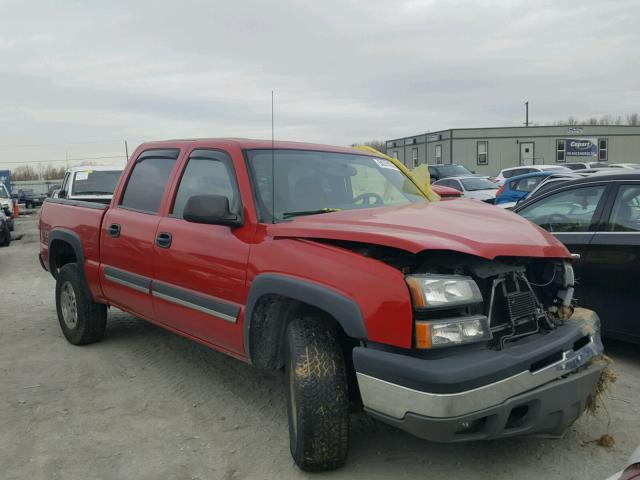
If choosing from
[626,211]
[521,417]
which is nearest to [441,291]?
[521,417]

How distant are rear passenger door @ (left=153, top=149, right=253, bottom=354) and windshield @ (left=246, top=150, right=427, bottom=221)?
195 mm

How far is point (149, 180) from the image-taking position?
15.6 feet

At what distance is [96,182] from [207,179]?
8.60m

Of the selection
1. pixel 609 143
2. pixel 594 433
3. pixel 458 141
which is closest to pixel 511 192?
pixel 594 433

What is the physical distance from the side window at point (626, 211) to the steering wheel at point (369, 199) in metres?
2.12

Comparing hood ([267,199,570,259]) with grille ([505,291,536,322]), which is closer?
hood ([267,199,570,259])

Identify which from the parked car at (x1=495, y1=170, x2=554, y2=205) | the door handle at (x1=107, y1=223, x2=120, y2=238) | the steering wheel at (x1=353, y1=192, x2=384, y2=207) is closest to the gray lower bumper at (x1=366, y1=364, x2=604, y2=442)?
the steering wheel at (x1=353, y1=192, x2=384, y2=207)

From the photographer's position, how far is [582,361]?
2990 millimetres

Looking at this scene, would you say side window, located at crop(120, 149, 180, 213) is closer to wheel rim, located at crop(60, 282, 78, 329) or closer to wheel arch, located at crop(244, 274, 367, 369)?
wheel rim, located at crop(60, 282, 78, 329)

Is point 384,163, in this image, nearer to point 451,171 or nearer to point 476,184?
point 476,184

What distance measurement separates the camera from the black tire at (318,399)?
2930 millimetres

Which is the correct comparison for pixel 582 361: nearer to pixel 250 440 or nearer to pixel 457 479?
pixel 457 479

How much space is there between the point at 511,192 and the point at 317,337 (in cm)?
1291

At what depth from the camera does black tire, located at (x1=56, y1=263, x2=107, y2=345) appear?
5.41 m
